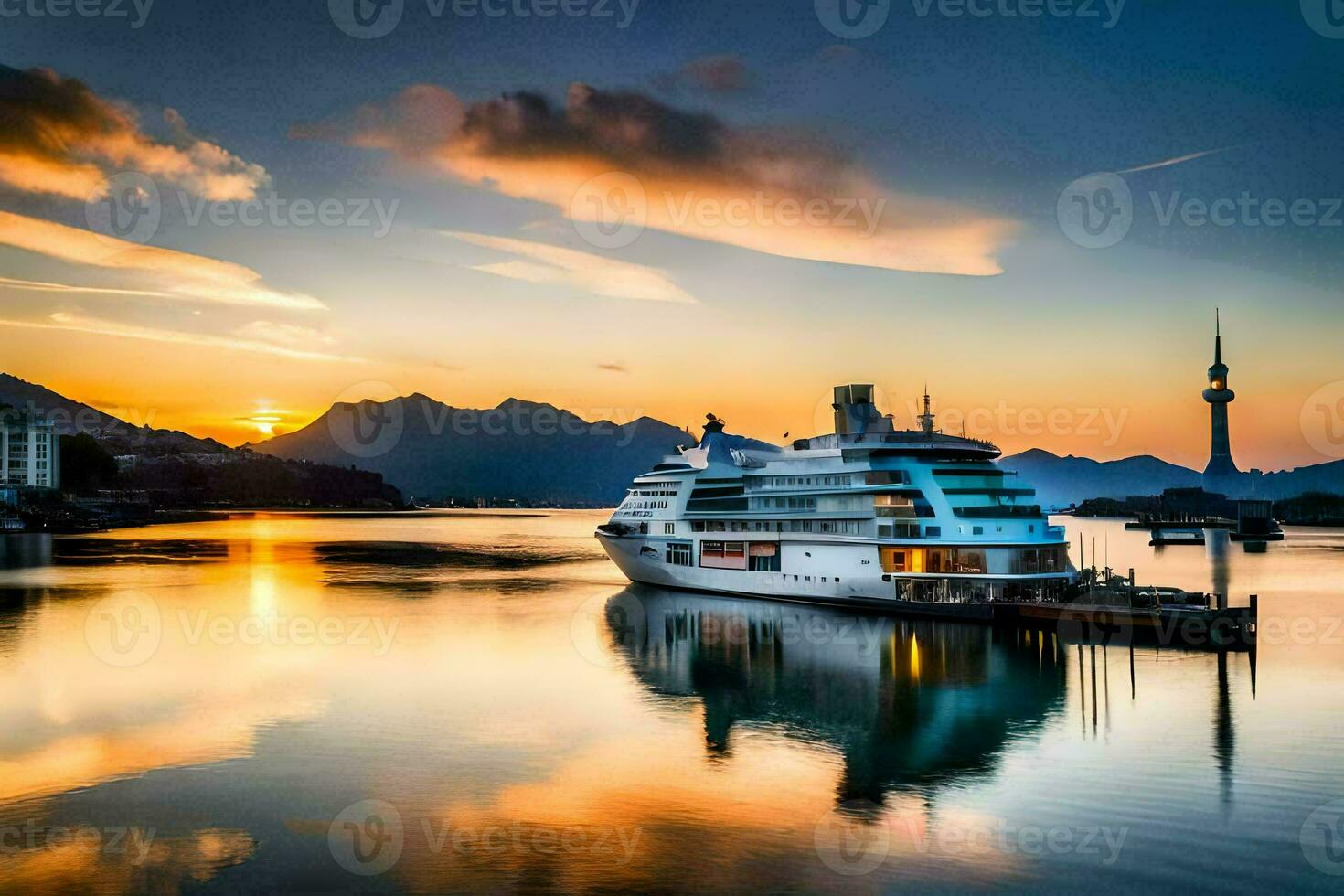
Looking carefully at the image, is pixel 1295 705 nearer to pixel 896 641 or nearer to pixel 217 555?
pixel 896 641

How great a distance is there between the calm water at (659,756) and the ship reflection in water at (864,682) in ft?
0.66

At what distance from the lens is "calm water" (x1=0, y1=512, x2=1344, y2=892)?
21.0 m

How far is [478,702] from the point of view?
1502 inches

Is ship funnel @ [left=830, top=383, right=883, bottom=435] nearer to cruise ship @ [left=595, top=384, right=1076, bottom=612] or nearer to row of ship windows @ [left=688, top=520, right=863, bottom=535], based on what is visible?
cruise ship @ [left=595, top=384, right=1076, bottom=612]

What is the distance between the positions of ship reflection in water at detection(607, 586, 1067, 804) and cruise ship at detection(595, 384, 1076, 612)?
2338mm

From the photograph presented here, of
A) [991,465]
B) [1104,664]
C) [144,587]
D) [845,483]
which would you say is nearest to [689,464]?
[845,483]

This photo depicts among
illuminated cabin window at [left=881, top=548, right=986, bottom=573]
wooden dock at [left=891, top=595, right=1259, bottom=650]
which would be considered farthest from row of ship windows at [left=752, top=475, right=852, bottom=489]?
wooden dock at [left=891, top=595, right=1259, bottom=650]

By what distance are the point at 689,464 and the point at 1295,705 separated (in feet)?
130

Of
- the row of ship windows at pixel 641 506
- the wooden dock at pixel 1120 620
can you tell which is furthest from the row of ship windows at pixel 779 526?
the wooden dock at pixel 1120 620

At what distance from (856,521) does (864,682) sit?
16.7m

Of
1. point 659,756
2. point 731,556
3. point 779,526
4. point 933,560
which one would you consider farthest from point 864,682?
point 731,556

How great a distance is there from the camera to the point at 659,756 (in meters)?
30.2

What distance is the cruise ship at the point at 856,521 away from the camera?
51.8 meters

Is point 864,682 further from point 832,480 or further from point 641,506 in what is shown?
point 641,506
